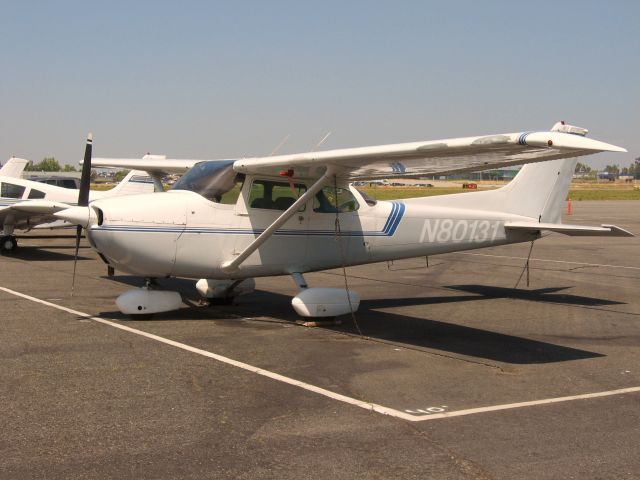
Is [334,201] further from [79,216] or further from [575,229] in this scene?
[575,229]

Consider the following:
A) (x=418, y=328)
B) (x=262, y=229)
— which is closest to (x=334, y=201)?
(x=262, y=229)

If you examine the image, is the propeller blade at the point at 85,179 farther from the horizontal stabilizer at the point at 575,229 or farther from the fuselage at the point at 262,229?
the horizontal stabilizer at the point at 575,229

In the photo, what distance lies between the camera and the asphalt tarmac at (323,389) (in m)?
4.68

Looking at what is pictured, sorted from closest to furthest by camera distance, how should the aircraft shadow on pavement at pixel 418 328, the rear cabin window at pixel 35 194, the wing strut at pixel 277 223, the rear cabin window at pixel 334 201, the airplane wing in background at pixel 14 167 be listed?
the aircraft shadow on pavement at pixel 418 328 → the wing strut at pixel 277 223 → the rear cabin window at pixel 334 201 → the rear cabin window at pixel 35 194 → the airplane wing in background at pixel 14 167

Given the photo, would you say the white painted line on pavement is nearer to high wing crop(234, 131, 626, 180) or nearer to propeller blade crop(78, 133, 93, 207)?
high wing crop(234, 131, 626, 180)

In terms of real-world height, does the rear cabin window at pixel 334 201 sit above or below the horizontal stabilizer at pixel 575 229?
above

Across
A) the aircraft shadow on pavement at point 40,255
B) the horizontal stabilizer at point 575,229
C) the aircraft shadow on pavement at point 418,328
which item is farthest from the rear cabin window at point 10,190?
the horizontal stabilizer at point 575,229

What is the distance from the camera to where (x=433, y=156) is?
26.4ft

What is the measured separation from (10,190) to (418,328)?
15431mm

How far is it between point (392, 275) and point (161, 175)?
17.2 ft

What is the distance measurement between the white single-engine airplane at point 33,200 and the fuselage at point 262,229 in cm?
935

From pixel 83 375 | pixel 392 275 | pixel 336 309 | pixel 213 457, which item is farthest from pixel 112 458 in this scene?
pixel 392 275

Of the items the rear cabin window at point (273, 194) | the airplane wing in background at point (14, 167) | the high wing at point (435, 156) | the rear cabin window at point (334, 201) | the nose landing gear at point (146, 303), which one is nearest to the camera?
the high wing at point (435, 156)

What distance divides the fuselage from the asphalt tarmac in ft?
2.66
